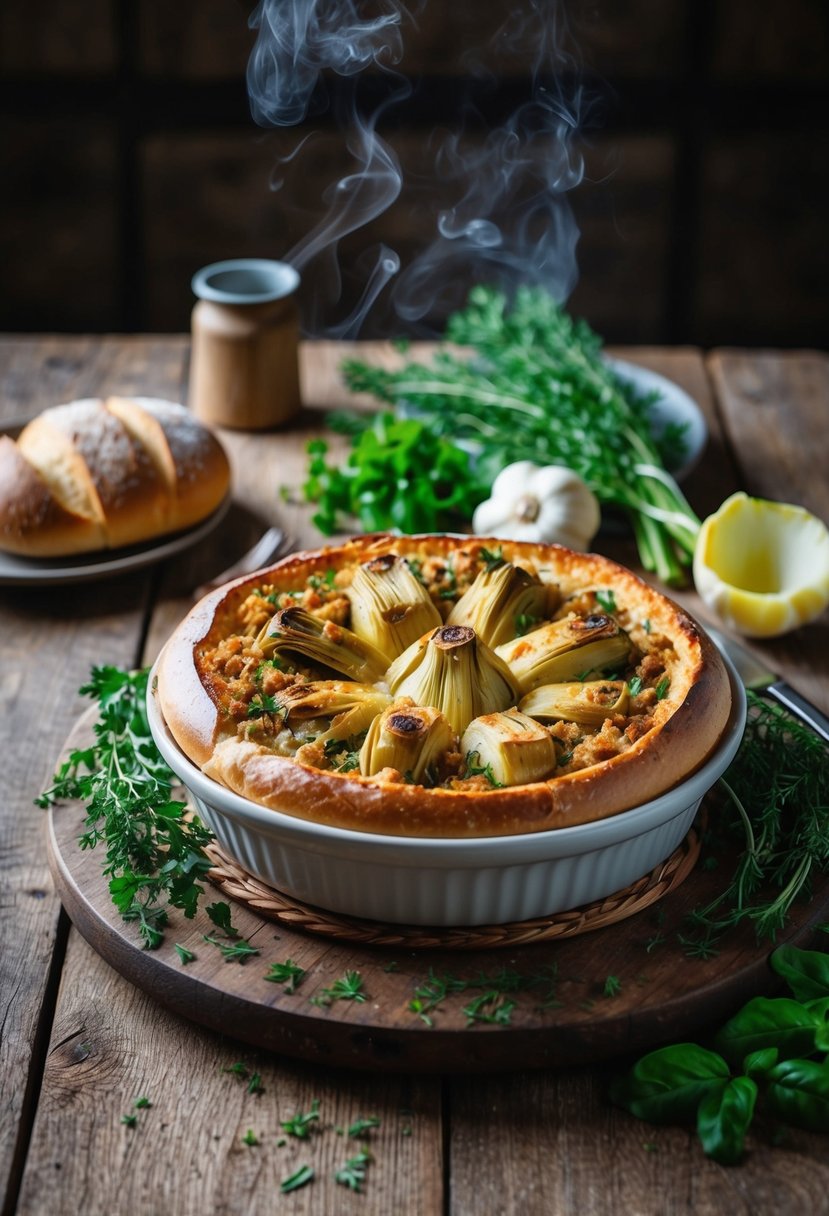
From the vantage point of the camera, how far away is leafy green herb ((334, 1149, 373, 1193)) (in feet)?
4.98

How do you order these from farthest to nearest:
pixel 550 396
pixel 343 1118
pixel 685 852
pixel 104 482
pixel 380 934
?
1. pixel 550 396
2. pixel 104 482
3. pixel 685 852
4. pixel 380 934
5. pixel 343 1118

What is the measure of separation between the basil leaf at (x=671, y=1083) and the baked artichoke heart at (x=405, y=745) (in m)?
0.45

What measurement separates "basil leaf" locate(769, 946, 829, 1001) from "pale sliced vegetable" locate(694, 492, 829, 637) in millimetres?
963

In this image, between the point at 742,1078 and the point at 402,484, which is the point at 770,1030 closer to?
the point at 742,1078

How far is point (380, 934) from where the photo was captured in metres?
1.77

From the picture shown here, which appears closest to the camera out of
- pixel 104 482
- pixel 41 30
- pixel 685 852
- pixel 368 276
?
pixel 685 852

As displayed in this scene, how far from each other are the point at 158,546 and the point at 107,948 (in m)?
1.27

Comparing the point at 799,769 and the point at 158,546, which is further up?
the point at 799,769

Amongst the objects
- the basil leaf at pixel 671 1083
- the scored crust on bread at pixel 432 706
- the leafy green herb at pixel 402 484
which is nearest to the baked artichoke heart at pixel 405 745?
the scored crust on bread at pixel 432 706

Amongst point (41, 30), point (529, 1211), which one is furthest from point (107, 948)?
point (41, 30)

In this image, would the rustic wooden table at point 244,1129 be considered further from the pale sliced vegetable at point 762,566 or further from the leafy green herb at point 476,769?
the pale sliced vegetable at point 762,566

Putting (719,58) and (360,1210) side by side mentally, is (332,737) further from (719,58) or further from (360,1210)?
(719,58)

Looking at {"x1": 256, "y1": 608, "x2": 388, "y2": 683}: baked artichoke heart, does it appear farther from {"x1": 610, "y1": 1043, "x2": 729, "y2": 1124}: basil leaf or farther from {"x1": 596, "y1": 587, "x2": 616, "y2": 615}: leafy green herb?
{"x1": 610, "y1": 1043, "x2": 729, "y2": 1124}: basil leaf

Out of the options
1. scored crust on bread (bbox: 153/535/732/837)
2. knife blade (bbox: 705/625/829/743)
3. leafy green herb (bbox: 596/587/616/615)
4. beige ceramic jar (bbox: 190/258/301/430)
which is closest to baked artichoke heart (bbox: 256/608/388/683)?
scored crust on bread (bbox: 153/535/732/837)
